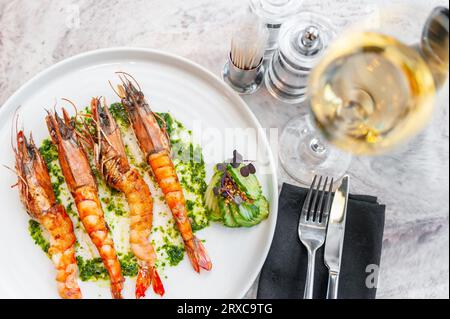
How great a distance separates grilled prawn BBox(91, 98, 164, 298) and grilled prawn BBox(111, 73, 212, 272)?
6 centimetres

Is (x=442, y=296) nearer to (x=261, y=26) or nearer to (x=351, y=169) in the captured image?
(x=351, y=169)

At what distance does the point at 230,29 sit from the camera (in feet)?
6.39

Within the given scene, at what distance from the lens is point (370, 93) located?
1596 millimetres

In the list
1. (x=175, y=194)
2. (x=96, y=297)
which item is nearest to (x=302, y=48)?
(x=175, y=194)

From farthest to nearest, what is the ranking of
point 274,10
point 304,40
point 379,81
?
point 274,10
point 304,40
point 379,81

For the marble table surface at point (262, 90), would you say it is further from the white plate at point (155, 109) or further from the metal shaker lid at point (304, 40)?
the metal shaker lid at point (304, 40)

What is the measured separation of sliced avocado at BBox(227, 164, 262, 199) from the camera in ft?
5.74

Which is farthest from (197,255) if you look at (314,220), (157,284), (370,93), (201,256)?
(370,93)

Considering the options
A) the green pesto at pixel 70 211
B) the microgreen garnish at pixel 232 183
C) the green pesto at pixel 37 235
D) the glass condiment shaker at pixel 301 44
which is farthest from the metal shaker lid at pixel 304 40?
the green pesto at pixel 37 235

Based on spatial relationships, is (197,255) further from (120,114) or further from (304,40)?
(304,40)

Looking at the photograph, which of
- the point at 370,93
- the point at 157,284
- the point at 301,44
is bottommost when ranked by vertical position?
the point at 157,284

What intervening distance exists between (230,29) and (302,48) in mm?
331

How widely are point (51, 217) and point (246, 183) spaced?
24.4 inches

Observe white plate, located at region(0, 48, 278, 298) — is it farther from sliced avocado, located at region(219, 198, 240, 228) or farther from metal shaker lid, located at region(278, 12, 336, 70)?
metal shaker lid, located at region(278, 12, 336, 70)
